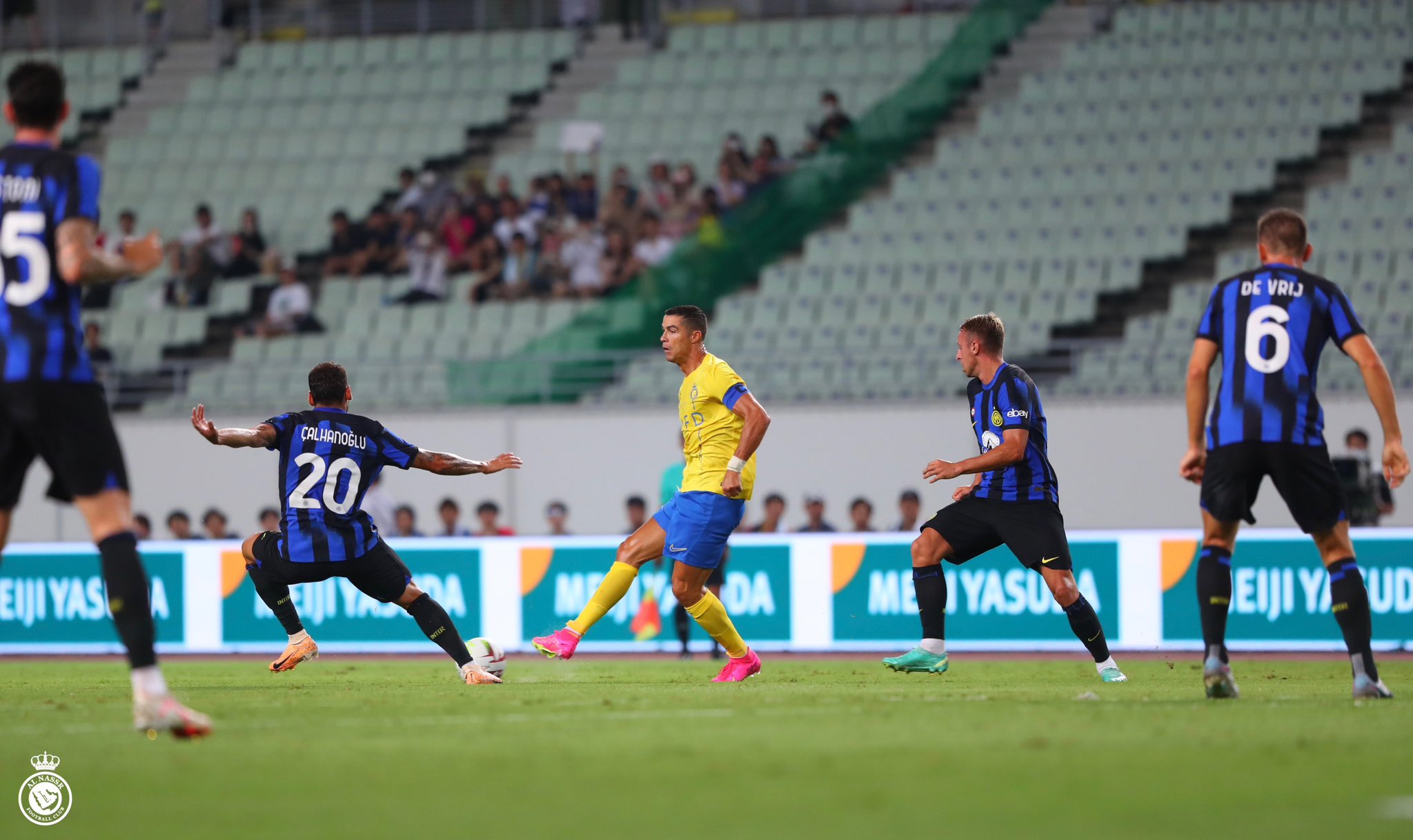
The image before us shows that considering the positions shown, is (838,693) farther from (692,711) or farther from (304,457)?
(304,457)

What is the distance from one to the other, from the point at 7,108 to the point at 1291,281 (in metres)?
5.59

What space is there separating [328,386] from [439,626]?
1.54 metres

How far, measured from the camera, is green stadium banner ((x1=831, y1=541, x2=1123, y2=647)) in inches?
667

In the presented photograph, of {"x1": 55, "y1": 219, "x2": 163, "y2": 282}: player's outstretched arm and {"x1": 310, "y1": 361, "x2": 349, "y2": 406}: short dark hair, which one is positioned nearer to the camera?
{"x1": 55, "y1": 219, "x2": 163, "y2": 282}: player's outstretched arm

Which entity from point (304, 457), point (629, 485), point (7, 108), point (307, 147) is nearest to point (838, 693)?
point (304, 457)


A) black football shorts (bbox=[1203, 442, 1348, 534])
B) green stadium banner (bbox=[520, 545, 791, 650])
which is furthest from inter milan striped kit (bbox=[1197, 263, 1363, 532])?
green stadium banner (bbox=[520, 545, 791, 650])

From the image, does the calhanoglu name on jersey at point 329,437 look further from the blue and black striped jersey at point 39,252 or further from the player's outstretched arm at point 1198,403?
the player's outstretched arm at point 1198,403

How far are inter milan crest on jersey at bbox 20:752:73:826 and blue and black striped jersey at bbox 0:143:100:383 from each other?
5.79 feet

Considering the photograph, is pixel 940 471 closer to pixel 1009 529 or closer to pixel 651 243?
pixel 1009 529

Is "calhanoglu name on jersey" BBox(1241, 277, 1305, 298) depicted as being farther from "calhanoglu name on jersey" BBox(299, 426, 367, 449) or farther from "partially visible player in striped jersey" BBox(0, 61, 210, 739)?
"calhanoglu name on jersey" BBox(299, 426, 367, 449)

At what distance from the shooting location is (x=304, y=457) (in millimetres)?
10922

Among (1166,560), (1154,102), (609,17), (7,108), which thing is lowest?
(1166,560)

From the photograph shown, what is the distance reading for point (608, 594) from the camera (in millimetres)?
11172

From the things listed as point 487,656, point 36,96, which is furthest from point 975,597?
point 36,96
